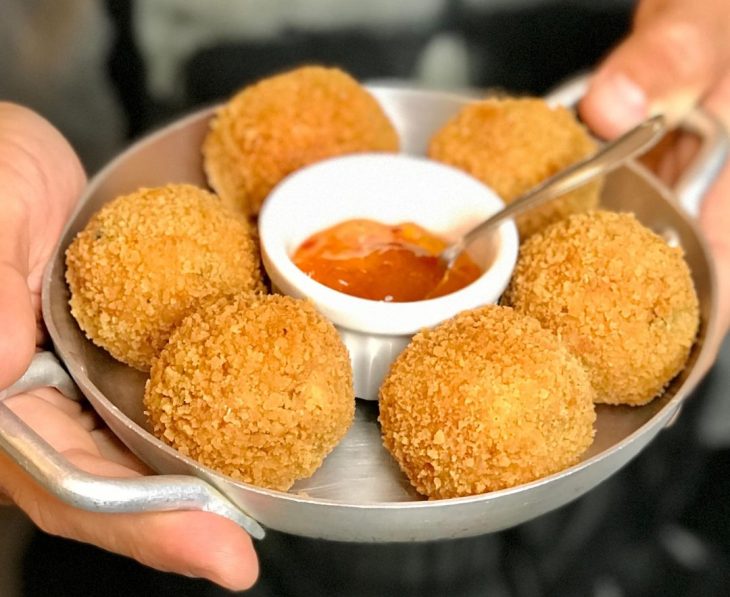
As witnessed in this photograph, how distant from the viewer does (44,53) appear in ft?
3.80

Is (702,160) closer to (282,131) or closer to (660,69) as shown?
(660,69)

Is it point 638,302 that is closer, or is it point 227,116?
point 638,302

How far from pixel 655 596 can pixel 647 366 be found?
39 centimetres

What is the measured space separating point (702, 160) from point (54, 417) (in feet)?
2.77

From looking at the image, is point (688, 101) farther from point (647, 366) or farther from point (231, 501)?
point (231, 501)

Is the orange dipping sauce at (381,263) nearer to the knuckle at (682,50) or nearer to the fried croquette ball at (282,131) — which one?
the fried croquette ball at (282,131)

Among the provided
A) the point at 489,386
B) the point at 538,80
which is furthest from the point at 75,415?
the point at 538,80

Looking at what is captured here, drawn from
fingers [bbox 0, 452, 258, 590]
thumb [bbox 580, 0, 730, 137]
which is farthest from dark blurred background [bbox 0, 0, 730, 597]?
fingers [bbox 0, 452, 258, 590]

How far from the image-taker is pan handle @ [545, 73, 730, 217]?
1.09 meters

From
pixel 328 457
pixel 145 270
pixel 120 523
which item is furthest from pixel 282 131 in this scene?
pixel 120 523

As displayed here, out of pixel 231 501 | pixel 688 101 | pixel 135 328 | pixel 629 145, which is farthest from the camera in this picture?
pixel 688 101

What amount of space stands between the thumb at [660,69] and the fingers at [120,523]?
0.77 metres

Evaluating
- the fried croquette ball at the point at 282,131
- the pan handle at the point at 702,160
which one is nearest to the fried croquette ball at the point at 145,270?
the fried croquette ball at the point at 282,131

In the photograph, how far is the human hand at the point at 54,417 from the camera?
2.25 ft
